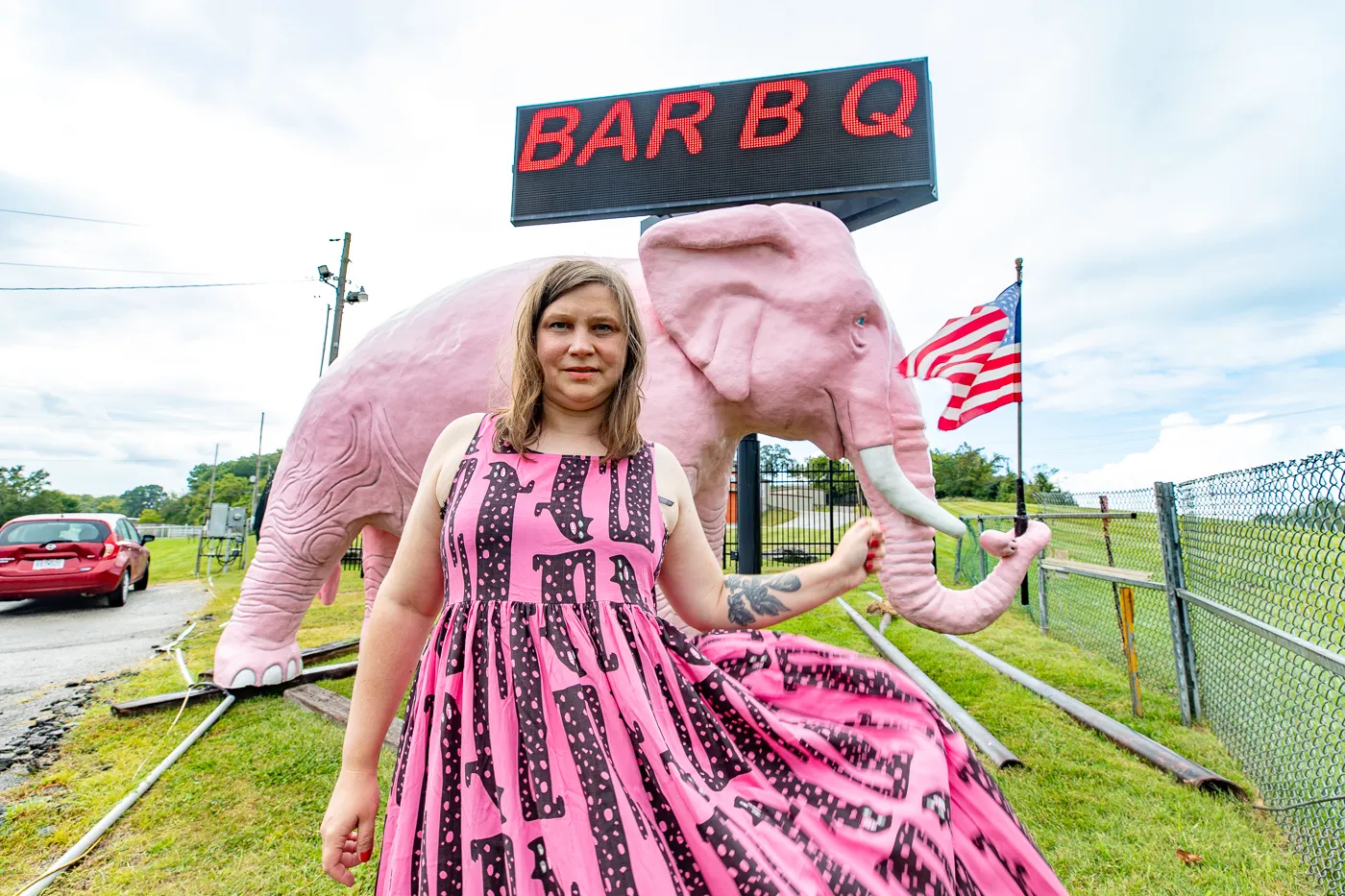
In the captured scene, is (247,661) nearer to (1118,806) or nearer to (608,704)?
(608,704)

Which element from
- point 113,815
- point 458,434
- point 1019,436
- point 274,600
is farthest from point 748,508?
point 458,434

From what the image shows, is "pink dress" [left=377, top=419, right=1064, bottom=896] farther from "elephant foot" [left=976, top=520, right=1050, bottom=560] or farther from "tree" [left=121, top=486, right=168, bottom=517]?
"tree" [left=121, top=486, right=168, bottom=517]

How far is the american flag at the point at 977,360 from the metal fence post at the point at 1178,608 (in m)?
1.03

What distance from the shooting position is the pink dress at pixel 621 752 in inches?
32.6

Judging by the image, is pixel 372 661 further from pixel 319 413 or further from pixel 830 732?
pixel 319 413

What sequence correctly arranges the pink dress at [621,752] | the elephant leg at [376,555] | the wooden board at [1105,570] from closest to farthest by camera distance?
the pink dress at [621,752] < the elephant leg at [376,555] < the wooden board at [1105,570]

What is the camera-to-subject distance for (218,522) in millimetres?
11914

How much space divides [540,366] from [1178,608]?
396cm

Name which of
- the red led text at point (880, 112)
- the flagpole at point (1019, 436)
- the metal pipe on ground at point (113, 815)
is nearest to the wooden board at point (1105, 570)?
the flagpole at point (1019, 436)

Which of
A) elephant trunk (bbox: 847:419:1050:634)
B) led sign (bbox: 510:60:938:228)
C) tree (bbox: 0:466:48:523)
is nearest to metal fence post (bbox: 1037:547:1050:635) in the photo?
led sign (bbox: 510:60:938:228)

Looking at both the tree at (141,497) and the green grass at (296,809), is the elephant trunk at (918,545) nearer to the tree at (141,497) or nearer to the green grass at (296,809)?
the green grass at (296,809)

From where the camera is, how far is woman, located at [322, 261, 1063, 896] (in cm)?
84

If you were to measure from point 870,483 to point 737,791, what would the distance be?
1.85 m

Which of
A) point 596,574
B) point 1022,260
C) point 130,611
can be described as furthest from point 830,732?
point 130,611
